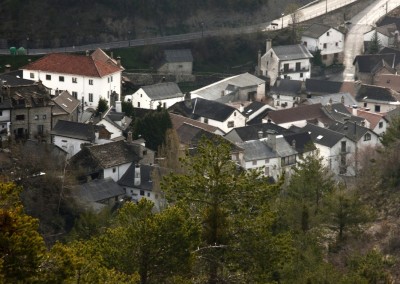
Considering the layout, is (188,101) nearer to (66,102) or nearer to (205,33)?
(66,102)

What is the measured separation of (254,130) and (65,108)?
884 centimetres

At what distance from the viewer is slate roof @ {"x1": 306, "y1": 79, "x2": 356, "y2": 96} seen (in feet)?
171

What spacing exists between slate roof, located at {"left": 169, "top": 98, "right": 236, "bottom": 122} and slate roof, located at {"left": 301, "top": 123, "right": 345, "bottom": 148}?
446 cm

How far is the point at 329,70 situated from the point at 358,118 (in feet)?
48.5

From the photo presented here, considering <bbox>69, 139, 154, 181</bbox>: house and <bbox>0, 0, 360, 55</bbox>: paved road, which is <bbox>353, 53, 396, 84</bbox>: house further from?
<bbox>69, 139, 154, 181</bbox>: house

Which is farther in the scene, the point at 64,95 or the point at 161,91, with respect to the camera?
the point at 161,91

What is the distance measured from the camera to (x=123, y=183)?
3769 centimetres

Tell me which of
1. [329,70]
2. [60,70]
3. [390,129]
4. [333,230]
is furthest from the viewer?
[329,70]

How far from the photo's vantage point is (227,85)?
2098 inches

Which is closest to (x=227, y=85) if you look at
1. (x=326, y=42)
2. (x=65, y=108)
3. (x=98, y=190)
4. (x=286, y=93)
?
(x=286, y=93)

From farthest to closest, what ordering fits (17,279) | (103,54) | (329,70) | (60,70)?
(329,70) → (103,54) → (60,70) → (17,279)

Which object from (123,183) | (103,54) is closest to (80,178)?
(123,183)

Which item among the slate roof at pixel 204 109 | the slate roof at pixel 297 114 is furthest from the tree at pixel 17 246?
the slate roof at pixel 297 114

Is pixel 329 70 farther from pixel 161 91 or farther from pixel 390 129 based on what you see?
pixel 390 129
